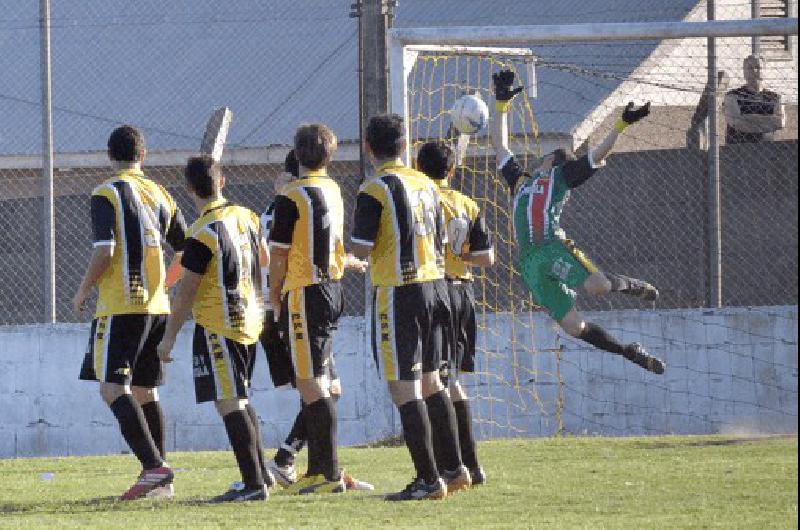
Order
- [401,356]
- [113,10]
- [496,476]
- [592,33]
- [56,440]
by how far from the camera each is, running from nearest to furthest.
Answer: [401,356] → [496,476] → [592,33] → [56,440] → [113,10]

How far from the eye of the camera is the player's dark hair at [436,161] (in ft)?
31.6

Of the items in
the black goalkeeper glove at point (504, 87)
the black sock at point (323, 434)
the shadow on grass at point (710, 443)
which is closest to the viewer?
the black sock at point (323, 434)

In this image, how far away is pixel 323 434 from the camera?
29.6ft

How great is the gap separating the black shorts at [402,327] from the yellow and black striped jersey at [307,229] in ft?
1.43

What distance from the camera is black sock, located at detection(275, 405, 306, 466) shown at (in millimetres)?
9844

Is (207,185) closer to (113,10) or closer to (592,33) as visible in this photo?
(592,33)

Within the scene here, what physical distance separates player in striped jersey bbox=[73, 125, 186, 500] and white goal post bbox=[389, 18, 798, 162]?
163 inches

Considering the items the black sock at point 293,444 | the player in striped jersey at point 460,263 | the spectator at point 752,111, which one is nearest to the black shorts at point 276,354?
the black sock at point 293,444

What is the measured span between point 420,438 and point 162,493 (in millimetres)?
1693

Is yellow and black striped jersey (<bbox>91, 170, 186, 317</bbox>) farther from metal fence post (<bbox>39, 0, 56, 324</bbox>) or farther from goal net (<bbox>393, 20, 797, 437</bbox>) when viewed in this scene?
metal fence post (<bbox>39, 0, 56, 324</bbox>)

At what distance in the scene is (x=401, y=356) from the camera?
8.57 m

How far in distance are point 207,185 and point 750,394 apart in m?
6.28

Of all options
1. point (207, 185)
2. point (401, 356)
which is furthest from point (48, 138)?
point (401, 356)

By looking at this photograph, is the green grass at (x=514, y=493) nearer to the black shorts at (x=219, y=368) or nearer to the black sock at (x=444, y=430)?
the black sock at (x=444, y=430)
